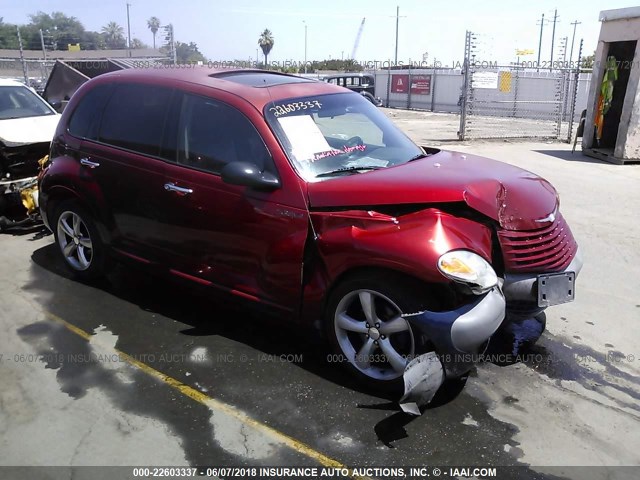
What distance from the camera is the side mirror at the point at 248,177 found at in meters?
3.59

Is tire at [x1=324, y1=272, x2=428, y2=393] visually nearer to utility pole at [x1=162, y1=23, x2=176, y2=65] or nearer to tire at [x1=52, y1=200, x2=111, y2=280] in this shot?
tire at [x1=52, y1=200, x2=111, y2=280]

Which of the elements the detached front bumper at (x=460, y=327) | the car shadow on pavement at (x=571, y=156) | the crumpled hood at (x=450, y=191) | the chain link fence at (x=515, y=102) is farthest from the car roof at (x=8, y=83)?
the chain link fence at (x=515, y=102)

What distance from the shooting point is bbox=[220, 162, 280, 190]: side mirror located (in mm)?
3590

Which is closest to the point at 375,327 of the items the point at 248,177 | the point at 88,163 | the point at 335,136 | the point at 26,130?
the point at 248,177

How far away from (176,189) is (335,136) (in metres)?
1.25

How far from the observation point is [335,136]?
13.5 ft

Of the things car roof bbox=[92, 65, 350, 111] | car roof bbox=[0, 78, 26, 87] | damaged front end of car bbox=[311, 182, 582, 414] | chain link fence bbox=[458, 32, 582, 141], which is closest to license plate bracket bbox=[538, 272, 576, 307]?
damaged front end of car bbox=[311, 182, 582, 414]

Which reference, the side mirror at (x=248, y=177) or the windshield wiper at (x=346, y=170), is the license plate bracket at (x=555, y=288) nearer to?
the windshield wiper at (x=346, y=170)

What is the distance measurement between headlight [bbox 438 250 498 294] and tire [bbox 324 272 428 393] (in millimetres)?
226

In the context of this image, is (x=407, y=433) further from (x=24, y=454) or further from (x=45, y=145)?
(x=45, y=145)

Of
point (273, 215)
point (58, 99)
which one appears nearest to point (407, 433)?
point (273, 215)

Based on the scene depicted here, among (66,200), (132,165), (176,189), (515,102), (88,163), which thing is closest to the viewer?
(176,189)

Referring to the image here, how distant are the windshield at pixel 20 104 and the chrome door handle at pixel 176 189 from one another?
4.94 m

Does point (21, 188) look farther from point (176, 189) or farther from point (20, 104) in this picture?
point (176, 189)
